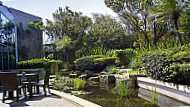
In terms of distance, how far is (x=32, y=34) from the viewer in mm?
20984

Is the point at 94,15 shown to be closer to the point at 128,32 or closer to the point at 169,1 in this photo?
the point at 128,32

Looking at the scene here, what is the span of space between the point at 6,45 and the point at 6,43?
0.49 ft

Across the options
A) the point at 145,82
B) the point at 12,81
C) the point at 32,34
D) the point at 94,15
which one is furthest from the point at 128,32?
the point at 12,81

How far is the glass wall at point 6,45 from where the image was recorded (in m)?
9.18

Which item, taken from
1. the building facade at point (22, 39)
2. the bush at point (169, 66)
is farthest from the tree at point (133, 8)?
the bush at point (169, 66)

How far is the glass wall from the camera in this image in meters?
9.18

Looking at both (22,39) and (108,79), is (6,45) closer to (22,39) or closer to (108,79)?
(108,79)

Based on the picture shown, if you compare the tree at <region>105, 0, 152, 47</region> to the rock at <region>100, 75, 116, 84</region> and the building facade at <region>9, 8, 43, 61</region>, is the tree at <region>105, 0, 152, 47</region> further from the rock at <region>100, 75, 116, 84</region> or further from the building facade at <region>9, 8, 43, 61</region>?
the building facade at <region>9, 8, 43, 61</region>

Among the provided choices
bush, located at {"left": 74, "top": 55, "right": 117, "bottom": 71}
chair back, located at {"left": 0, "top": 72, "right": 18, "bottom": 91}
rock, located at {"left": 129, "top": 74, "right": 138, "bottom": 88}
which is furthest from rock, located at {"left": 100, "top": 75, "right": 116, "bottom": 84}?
chair back, located at {"left": 0, "top": 72, "right": 18, "bottom": 91}

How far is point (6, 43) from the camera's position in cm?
1007

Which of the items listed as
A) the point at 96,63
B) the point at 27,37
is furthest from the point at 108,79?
the point at 27,37

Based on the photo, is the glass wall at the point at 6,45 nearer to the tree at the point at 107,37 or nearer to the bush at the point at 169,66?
the bush at the point at 169,66

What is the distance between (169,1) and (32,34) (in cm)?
1634

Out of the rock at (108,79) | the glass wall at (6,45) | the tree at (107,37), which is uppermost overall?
the tree at (107,37)
